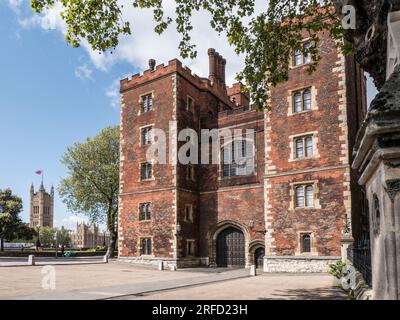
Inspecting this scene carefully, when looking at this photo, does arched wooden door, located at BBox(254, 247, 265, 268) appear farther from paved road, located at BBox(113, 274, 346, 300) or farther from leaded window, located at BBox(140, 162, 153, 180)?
paved road, located at BBox(113, 274, 346, 300)

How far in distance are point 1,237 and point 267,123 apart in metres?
38.8

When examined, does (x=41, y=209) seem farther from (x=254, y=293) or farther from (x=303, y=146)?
(x=254, y=293)

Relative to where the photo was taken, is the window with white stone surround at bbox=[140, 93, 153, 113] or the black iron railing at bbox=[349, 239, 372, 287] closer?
the black iron railing at bbox=[349, 239, 372, 287]

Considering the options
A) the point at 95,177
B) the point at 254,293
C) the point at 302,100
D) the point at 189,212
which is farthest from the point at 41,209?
the point at 254,293

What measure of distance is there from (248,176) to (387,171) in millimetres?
28127

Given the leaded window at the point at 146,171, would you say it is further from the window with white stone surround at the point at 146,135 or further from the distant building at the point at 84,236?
the distant building at the point at 84,236

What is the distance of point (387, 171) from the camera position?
2277 mm

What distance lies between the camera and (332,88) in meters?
24.8

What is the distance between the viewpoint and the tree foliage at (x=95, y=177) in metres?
45.2

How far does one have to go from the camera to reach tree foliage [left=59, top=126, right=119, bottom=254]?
45219 mm

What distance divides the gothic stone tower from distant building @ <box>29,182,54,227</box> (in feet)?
389

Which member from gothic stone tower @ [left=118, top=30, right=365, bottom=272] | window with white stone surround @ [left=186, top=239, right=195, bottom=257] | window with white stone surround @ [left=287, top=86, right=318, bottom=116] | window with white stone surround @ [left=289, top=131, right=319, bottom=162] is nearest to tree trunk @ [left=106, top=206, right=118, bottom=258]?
gothic stone tower @ [left=118, top=30, right=365, bottom=272]
